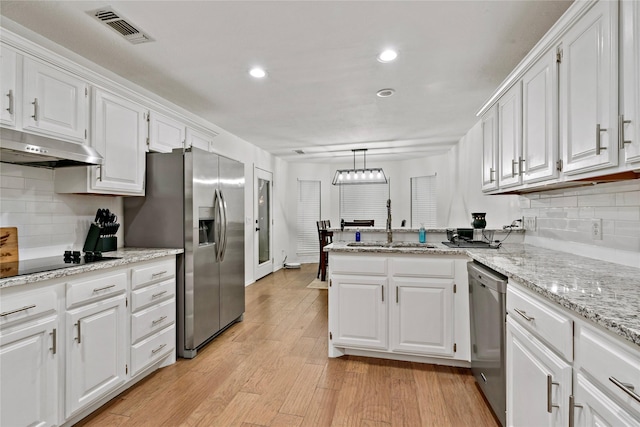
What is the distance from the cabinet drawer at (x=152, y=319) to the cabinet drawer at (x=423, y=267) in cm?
194

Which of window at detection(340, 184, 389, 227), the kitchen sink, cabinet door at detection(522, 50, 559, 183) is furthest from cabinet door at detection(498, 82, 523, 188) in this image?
window at detection(340, 184, 389, 227)

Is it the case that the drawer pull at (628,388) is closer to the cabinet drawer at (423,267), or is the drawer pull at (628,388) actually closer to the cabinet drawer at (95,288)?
the cabinet drawer at (423,267)

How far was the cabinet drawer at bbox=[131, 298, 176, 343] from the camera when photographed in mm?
2258

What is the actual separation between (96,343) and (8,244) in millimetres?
877

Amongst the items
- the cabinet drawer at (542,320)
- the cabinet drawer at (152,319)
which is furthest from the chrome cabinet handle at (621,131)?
the cabinet drawer at (152,319)

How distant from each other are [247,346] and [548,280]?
2529mm

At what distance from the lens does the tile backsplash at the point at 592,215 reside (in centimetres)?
163

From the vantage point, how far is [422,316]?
2.49m

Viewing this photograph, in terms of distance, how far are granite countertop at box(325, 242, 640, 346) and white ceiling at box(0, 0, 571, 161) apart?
155 centimetres

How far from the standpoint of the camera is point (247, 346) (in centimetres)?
294

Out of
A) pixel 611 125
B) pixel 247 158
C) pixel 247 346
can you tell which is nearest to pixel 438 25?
pixel 611 125

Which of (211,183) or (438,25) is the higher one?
(438,25)

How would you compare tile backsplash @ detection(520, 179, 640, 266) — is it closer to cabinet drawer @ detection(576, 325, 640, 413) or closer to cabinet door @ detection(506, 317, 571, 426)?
cabinet door @ detection(506, 317, 571, 426)

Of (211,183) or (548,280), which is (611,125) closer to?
(548,280)
